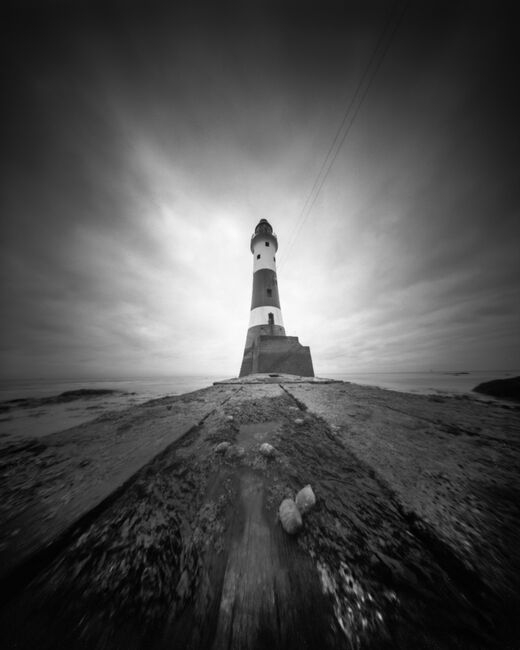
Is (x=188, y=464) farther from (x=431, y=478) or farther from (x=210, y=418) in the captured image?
(x=431, y=478)

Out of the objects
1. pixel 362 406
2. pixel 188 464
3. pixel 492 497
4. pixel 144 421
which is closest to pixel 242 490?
pixel 188 464

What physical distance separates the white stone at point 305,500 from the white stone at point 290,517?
4 cm

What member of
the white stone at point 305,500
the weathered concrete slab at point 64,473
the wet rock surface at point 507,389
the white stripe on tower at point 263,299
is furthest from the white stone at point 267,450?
the white stripe on tower at point 263,299

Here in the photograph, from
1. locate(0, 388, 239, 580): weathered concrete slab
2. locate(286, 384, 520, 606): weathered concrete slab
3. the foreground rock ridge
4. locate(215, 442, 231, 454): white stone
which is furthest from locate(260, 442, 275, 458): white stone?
locate(0, 388, 239, 580): weathered concrete slab

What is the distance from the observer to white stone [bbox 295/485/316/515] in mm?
1041

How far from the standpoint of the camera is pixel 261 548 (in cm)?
86

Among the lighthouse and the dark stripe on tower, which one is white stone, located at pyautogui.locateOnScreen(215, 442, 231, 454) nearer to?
the lighthouse

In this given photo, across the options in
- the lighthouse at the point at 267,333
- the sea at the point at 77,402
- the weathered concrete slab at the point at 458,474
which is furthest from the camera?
the lighthouse at the point at 267,333

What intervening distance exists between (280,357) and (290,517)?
11.6m

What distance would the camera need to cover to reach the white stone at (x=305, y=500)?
104 cm

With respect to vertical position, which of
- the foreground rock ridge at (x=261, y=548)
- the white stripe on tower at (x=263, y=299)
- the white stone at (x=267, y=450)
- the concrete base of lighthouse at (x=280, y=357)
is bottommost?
the foreground rock ridge at (x=261, y=548)

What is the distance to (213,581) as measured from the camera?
73 centimetres

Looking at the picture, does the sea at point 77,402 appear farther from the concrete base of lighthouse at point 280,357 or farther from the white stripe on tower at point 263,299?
the white stripe on tower at point 263,299

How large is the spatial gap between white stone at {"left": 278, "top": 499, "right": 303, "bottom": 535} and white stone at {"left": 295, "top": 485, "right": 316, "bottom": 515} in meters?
0.04
